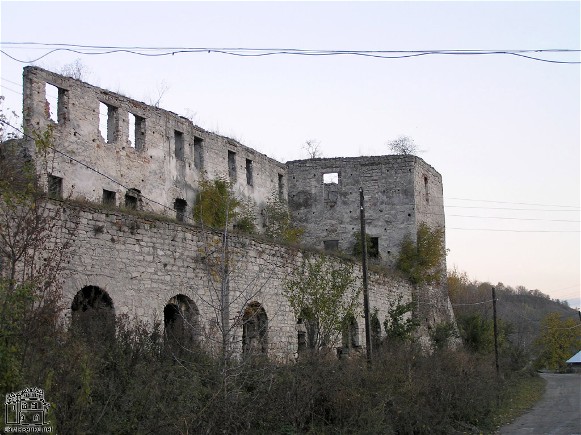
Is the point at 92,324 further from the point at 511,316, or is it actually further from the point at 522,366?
the point at 511,316

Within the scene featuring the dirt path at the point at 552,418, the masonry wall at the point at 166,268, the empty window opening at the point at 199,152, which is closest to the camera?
the masonry wall at the point at 166,268

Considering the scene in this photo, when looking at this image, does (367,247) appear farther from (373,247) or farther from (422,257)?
(422,257)

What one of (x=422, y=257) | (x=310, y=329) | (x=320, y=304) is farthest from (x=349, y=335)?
(x=422, y=257)

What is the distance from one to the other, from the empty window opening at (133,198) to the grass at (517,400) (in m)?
13.3

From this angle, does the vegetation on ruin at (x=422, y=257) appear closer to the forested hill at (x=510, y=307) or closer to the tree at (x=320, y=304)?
the forested hill at (x=510, y=307)

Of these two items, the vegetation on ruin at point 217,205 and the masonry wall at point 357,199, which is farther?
the masonry wall at point 357,199

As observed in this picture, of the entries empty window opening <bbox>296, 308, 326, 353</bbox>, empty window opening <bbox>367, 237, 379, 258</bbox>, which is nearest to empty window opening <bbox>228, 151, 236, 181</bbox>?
empty window opening <bbox>367, 237, 379, 258</bbox>

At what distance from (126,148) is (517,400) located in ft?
51.2

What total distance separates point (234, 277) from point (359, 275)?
7408 mm

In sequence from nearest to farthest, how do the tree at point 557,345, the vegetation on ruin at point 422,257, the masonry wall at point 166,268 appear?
the masonry wall at point 166,268 < the vegetation on ruin at point 422,257 < the tree at point 557,345

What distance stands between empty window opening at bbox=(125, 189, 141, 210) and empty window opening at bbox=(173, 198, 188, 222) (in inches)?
79.9

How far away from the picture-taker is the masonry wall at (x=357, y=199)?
112ft

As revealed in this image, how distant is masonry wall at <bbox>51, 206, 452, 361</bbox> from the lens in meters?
14.5

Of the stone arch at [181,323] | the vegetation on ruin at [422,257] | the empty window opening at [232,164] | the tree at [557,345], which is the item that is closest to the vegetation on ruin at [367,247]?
the vegetation on ruin at [422,257]
